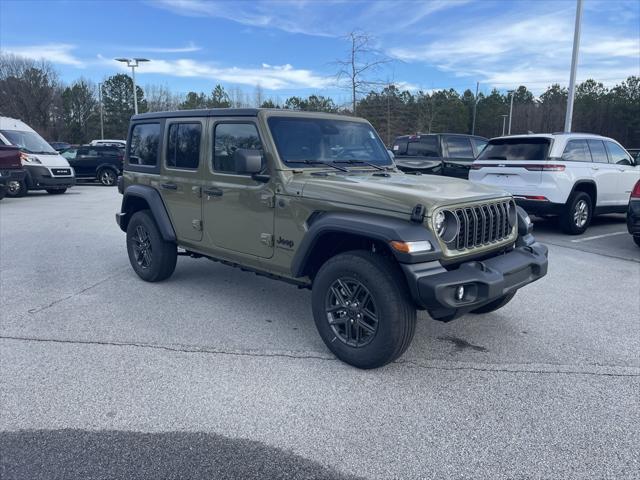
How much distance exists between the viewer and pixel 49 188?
15.8 metres

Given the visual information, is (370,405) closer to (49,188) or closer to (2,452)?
(2,452)

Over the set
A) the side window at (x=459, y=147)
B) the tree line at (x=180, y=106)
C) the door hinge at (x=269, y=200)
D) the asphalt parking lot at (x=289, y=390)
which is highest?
the tree line at (x=180, y=106)

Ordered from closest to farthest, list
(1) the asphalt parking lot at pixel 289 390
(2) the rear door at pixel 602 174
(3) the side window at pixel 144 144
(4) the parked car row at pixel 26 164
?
(1) the asphalt parking lot at pixel 289 390
(3) the side window at pixel 144 144
(2) the rear door at pixel 602 174
(4) the parked car row at pixel 26 164

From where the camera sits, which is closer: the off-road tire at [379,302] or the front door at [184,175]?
the off-road tire at [379,302]

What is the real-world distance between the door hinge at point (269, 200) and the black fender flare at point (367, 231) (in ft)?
1.51

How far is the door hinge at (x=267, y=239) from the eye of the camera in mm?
4145

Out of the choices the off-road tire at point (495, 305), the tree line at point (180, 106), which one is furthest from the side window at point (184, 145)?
the tree line at point (180, 106)

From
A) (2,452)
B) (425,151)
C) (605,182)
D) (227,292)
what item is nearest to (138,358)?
(2,452)

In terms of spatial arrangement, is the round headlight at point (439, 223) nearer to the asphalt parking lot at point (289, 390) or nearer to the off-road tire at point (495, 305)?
the asphalt parking lot at point (289, 390)

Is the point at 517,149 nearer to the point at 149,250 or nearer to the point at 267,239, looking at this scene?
the point at 267,239

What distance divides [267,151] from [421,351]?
209 centimetres

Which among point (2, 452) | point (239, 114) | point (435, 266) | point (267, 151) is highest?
point (239, 114)

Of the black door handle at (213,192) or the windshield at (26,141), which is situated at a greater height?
the windshield at (26,141)

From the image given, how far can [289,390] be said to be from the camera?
10.8 feet
